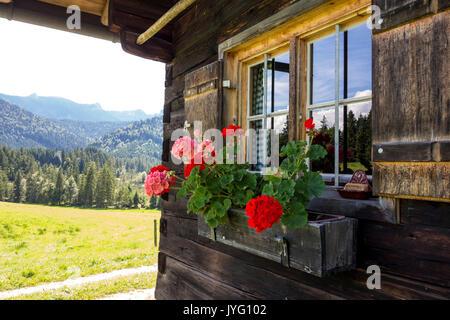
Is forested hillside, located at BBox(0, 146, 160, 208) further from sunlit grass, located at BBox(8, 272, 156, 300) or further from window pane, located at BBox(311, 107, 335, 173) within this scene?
window pane, located at BBox(311, 107, 335, 173)

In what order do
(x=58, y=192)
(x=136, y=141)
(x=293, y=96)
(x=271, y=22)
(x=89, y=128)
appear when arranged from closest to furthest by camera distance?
(x=293, y=96) → (x=271, y=22) → (x=58, y=192) → (x=136, y=141) → (x=89, y=128)

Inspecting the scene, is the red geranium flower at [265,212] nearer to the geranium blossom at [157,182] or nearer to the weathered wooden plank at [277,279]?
the weathered wooden plank at [277,279]

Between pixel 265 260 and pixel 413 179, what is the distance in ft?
3.58

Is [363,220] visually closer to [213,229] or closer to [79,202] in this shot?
[213,229]

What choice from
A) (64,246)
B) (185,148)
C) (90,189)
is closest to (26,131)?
(90,189)

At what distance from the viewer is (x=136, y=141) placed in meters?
132

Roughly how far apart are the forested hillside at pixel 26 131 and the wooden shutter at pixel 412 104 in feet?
439

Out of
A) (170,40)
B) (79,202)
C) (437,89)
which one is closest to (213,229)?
(437,89)

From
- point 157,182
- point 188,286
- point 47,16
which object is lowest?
point 188,286

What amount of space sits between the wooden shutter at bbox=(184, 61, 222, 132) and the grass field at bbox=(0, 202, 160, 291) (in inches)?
239

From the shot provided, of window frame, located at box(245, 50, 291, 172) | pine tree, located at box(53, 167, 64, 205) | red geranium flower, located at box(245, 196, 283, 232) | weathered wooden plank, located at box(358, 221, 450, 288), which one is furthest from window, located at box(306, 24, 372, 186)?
pine tree, located at box(53, 167, 64, 205)

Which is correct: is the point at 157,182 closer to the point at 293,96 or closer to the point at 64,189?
the point at 293,96

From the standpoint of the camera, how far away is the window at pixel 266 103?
214cm

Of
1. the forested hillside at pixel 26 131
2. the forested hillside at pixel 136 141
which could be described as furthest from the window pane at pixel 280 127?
the forested hillside at pixel 26 131
